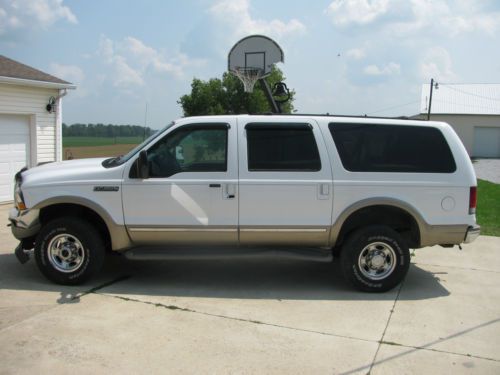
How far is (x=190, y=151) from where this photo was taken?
597cm

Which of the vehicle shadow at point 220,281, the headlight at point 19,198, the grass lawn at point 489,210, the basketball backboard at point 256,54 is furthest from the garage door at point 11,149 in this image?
the grass lawn at point 489,210

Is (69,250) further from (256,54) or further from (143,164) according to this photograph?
(256,54)

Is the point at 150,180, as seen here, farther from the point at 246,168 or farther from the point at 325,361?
the point at 325,361

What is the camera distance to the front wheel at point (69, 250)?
588cm

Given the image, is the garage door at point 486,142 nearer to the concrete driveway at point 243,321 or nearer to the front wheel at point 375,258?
the concrete driveway at point 243,321

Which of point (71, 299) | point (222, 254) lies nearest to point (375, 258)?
point (222, 254)

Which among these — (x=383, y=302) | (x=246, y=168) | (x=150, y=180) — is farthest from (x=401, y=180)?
(x=150, y=180)

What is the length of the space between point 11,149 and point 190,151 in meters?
8.26

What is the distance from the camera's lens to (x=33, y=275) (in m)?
6.43

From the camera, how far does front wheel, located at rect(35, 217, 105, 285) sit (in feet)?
19.3

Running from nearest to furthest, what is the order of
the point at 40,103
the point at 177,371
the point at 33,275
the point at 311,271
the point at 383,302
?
1. the point at 177,371
2. the point at 383,302
3. the point at 33,275
4. the point at 311,271
5. the point at 40,103

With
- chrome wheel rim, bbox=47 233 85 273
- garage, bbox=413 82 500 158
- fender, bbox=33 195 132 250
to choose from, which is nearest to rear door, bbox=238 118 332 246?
fender, bbox=33 195 132 250

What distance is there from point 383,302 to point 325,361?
5.78 ft

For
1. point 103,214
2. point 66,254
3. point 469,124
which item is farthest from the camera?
point 469,124
